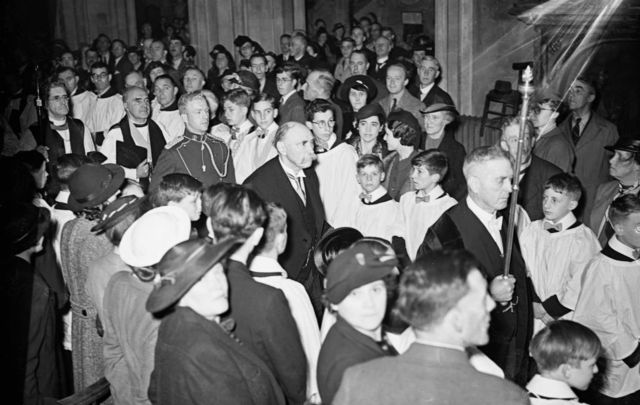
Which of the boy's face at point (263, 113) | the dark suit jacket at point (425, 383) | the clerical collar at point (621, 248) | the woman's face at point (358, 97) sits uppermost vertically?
the woman's face at point (358, 97)

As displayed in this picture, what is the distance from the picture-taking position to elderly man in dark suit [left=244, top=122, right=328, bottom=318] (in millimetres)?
4789

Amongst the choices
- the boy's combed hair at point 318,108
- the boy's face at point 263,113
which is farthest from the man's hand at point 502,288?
the boy's face at point 263,113

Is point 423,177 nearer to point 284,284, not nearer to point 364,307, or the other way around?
point 284,284

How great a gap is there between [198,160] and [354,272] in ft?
12.5

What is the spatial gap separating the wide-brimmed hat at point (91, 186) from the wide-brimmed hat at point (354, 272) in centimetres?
230

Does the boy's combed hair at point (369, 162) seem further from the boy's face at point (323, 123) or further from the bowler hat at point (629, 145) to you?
the bowler hat at point (629, 145)

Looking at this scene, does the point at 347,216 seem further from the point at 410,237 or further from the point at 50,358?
the point at 50,358

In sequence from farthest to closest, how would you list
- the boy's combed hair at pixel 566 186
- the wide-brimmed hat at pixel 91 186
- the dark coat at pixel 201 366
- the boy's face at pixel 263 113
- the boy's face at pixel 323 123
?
the boy's face at pixel 263 113
the boy's face at pixel 323 123
the boy's combed hair at pixel 566 186
the wide-brimmed hat at pixel 91 186
the dark coat at pixel 201 366

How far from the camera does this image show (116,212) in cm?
356

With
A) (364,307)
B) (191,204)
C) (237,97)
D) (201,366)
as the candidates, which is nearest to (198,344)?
(201,366)

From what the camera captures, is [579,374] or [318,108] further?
[318,108]

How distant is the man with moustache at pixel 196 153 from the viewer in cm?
582

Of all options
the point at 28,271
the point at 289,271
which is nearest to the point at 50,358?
the point at 28,271

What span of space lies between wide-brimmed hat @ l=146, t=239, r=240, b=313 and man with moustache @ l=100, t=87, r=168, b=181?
14.0 feet
